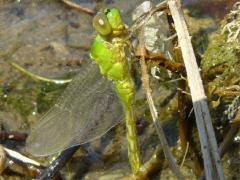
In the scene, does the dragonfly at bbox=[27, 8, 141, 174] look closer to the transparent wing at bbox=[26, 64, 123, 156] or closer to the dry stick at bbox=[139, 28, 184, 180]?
the transparent wing at bbox=[26, 64, 123, 156]

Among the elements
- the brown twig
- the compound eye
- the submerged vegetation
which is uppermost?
the compound eye

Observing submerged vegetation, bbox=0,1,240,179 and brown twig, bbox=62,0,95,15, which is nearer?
submerged vegetation, bbox=0,1,240,179

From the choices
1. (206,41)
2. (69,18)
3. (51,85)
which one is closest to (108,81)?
(51,85)

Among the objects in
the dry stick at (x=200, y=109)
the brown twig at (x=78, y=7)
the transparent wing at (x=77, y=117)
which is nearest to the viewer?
the dry stick at (x=200, y=109)

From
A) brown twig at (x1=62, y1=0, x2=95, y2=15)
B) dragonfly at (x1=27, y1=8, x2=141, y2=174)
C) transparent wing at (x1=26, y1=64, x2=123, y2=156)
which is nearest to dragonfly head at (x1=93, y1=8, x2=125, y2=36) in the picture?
dragonfly at (x1=27, y1=8, x2=141, y2=174)

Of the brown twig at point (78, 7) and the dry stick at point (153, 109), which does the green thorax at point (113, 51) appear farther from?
the brown twig at point (78, 7)

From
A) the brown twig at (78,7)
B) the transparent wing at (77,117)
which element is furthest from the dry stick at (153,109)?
the brown twig at (78,7)

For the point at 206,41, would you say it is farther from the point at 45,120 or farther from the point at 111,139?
the point at 45,120
